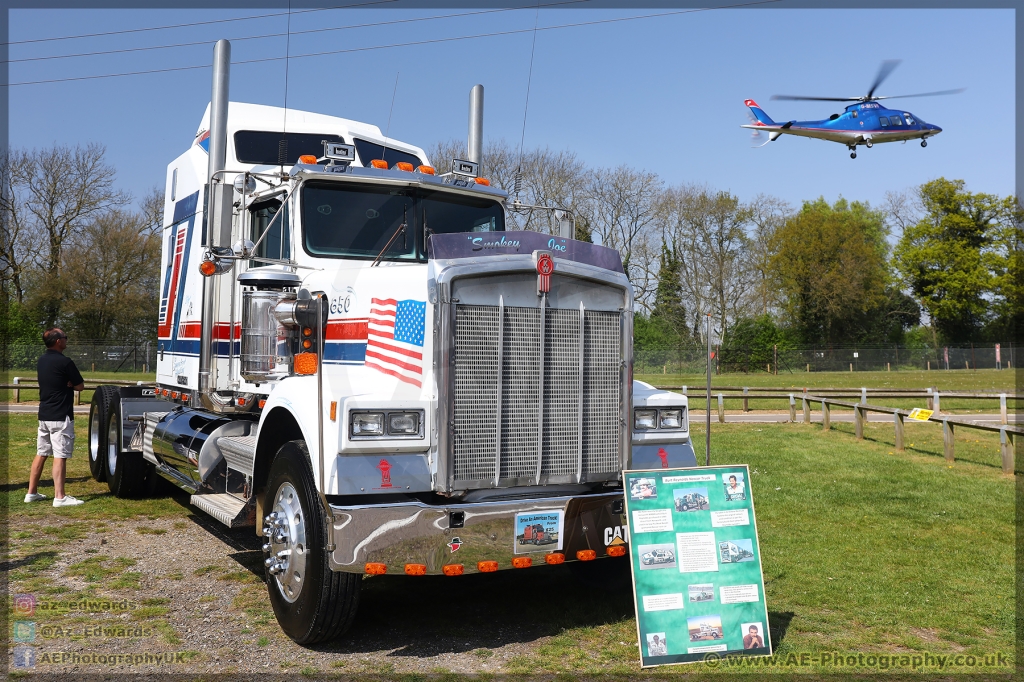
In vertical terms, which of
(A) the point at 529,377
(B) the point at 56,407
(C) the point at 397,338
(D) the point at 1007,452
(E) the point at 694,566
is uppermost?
(C) the point at 397,338

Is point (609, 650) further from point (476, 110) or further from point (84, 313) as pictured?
point (84, 313)

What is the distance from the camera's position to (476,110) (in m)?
9.70

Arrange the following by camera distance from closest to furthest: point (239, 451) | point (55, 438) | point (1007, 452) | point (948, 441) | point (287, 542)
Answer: point (287, 542), point (239, 451), point (55, 438), point (1007, 452), point (948, 441)

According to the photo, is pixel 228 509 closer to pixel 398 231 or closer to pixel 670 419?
pixel 398 231

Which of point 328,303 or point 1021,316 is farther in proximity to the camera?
point 1021,316

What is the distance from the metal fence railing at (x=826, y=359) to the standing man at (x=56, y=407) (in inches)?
1505

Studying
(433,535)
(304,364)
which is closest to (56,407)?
(304,364)

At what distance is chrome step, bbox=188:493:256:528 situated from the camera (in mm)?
6184

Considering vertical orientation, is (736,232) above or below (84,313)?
above

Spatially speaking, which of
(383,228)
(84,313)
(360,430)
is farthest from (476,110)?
(84,313)

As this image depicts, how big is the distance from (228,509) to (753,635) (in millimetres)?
3871

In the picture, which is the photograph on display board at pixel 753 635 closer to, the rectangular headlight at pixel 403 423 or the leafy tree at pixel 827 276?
the rectangular headlight at pixel 403 423

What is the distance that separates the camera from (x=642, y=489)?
5.15 m

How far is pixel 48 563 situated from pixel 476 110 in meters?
6.20
